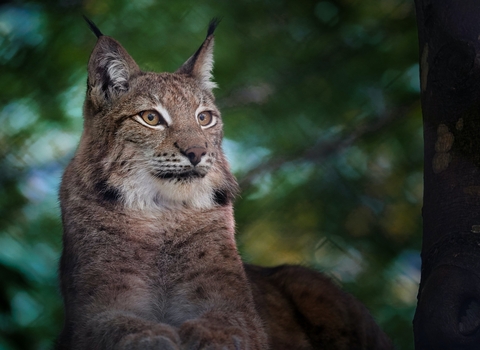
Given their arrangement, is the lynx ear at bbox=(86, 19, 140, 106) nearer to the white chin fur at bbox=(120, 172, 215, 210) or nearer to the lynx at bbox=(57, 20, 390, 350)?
the lynx at bbox=(57, 20, 390, 350)

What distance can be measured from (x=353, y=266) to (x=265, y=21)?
1.33m

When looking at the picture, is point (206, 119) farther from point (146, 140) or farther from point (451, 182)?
point (451, 182)

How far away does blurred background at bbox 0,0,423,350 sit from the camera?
11.3 feet

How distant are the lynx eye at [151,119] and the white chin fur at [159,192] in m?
0.17

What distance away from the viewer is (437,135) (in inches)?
89.8

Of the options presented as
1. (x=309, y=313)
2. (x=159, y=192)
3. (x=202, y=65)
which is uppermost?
(x=202, y=65)

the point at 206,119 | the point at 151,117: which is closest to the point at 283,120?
the point at 206,119

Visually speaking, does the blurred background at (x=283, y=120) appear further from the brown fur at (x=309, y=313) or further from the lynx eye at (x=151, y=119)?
the lynx eye at (x=151, y=119)

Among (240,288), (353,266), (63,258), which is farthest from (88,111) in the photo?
(353,266)

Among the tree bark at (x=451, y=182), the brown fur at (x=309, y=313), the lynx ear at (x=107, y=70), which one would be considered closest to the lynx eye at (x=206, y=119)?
the lynx ear at (x=107, y=70)

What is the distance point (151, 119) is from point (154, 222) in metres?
0.36

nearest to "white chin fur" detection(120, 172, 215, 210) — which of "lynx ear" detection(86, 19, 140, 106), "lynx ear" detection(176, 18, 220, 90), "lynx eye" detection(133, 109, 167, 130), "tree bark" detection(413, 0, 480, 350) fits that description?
"lynx eye" detection(133, 109, 167, 130)

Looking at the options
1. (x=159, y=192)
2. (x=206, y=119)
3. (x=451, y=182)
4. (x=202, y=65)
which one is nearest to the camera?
(x=451, y=182)

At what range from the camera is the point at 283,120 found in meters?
3.65
